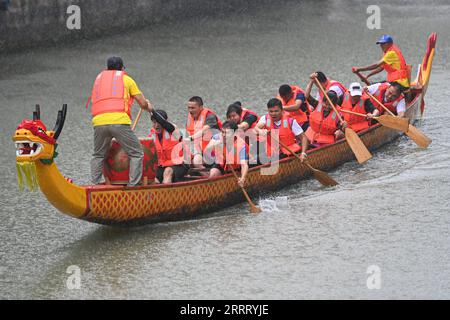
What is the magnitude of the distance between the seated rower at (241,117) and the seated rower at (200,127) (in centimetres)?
32

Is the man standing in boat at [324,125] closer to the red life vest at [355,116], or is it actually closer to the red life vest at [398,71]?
the red life vest at [355,116]

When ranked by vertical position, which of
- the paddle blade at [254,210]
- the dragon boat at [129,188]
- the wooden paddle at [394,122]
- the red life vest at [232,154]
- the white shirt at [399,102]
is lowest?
the paddle blade at [254,210]

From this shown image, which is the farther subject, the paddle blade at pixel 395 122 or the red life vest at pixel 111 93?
the paddle blade at pixel 395 122

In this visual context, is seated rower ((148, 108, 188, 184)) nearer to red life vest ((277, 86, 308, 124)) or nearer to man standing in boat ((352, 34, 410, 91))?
red life vest ((277, 86, 308, 124))

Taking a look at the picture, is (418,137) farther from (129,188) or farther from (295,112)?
(129,188)

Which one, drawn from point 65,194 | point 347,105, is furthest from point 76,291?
point 347,105

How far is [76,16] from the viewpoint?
19719mm

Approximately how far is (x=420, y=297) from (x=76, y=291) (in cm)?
299

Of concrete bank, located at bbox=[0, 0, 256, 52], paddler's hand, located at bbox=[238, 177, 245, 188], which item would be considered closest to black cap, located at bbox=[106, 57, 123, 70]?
paddler's hand, located at bbox=[238, 177, 245, 188]

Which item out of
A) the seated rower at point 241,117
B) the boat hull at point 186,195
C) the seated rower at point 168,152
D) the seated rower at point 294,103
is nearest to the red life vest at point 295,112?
the seated rower at point 294,103

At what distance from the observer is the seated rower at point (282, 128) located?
435 inches

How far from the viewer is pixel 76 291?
828cm

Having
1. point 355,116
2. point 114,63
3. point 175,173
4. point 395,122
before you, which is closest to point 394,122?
point 395,122
